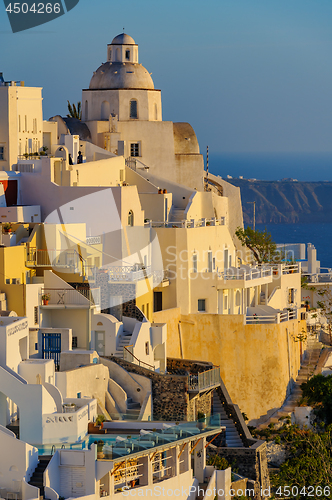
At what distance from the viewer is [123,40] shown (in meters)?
60.8

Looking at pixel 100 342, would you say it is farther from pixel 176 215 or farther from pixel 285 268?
pixel 285 268

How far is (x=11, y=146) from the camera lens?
2021 inches

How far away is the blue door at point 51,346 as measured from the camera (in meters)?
40.4

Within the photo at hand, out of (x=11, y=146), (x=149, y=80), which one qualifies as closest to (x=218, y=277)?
(x=11, y=146)

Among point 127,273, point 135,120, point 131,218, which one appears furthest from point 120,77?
point 127,273

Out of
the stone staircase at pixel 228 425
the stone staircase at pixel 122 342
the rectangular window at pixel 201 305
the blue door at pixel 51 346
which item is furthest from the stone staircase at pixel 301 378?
the blue door at pixel 51 346

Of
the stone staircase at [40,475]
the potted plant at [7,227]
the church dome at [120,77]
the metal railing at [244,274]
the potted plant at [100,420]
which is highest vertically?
the church dome at [120,77]

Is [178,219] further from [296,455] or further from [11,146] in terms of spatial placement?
[296,455]

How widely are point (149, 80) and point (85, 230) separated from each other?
16.6 m

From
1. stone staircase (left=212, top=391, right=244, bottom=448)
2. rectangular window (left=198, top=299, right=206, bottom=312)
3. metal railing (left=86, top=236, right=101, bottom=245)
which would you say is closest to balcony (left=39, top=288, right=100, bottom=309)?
metal railing (left=86, top=236, right=101, bottom=245)

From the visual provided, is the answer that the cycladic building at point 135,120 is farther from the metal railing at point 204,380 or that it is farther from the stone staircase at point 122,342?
the metal railing at point 204,380

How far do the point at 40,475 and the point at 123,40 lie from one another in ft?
107

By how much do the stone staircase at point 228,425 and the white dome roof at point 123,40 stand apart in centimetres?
2129

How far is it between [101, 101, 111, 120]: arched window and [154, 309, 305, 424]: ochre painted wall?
1439cm
